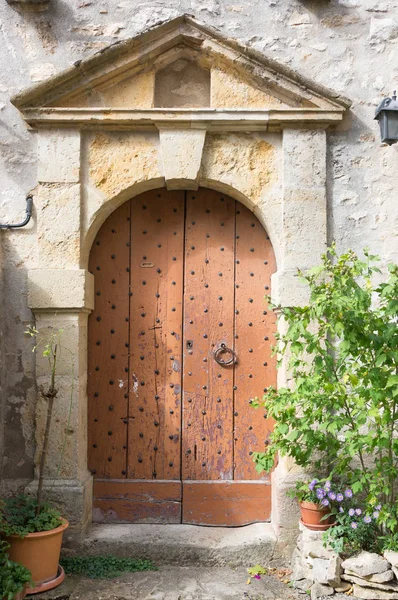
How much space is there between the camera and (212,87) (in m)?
3.89

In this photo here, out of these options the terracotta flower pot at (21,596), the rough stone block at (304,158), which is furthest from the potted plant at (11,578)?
the rough stone block at (304,158)

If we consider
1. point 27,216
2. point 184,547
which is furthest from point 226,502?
→ point 27,216

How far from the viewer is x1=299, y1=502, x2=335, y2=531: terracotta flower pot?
3.46m

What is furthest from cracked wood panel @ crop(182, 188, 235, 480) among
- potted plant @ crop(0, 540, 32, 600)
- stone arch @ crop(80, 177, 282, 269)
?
potted plant @ crop(0, 540, 32, 600)

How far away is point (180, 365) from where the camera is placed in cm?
400

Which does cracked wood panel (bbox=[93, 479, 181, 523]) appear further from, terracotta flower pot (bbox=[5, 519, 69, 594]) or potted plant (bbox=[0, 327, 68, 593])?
terracotta flower pot (bbox=[5, 519, 69, 594])

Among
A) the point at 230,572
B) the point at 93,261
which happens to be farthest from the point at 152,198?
the point at 230,572

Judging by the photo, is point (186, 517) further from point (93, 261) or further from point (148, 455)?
point (93, 261)

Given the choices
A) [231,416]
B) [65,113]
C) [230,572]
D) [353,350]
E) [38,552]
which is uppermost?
[65,113]

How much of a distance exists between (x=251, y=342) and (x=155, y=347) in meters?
0.62

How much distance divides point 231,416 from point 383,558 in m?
1.24

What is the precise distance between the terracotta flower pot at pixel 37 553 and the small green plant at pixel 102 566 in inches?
10.4

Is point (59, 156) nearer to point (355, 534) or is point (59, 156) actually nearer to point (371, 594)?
point (355, 534)

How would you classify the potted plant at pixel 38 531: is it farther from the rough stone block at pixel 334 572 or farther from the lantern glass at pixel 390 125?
the lantern glass at pixel 390 125
